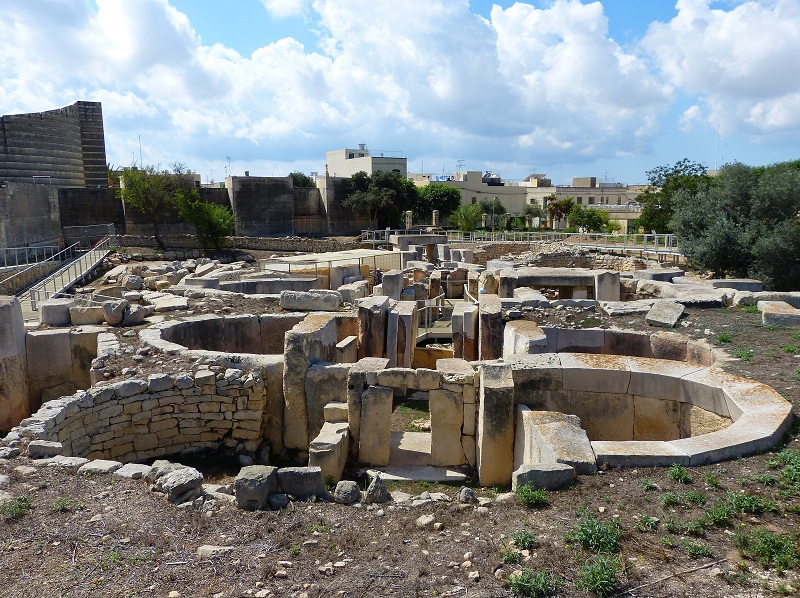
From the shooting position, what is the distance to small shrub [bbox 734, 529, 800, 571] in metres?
3.90

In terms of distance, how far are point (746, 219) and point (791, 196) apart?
1.34m

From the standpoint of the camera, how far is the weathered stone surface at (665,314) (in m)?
10.3

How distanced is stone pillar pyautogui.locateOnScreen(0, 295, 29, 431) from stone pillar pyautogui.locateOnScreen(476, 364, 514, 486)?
296 inches

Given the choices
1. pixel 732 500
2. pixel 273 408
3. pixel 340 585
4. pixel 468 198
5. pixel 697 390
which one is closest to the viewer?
pixel 340 585

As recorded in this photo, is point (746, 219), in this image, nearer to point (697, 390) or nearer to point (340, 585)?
point (697, 390)

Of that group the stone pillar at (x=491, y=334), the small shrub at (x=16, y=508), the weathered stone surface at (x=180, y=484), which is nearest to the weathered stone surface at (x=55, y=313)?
the small shrub at (x=16, y=508)

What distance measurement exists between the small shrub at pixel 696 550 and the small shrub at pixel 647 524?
0.29 meters

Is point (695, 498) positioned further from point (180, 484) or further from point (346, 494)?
point (180, 484)

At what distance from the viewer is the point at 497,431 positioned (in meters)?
7.30

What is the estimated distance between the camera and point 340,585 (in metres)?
4.09

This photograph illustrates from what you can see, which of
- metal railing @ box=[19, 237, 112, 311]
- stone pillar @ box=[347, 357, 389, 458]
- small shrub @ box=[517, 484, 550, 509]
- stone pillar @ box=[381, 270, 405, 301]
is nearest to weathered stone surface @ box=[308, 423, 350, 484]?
stone pillar @ box=[347, 357, 389, 458]

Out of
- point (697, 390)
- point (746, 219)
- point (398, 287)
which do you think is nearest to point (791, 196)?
point (746, 219)

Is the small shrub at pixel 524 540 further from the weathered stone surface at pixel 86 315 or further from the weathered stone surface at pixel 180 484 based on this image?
the weathered stone surface at pixel 86 315

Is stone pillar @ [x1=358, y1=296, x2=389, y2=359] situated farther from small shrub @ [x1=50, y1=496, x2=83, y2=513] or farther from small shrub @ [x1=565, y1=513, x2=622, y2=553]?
small shrub @ [x1=565, y1=513, x2=622, y2=553]
